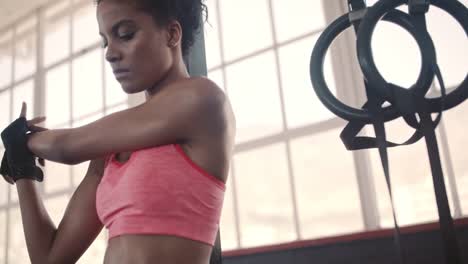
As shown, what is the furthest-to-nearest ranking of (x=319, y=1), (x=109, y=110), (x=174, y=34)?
(x=109, y=110), (x=319, y=1), (x=174, y=34)

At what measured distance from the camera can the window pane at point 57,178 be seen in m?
3.38

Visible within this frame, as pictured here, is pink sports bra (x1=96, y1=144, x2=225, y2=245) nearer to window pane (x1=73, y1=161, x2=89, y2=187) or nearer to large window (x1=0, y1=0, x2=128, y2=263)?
large window (x1=0, y1=0, x2=128, y2=263)

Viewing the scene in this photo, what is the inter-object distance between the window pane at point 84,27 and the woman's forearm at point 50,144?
3.03 meters

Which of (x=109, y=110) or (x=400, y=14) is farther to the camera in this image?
(x=109, y=110)

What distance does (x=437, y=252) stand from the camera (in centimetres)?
148

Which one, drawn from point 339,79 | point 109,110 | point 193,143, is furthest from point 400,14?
point 109,110

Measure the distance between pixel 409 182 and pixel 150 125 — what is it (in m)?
1.57

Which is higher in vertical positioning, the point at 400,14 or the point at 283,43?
the point at 283,43

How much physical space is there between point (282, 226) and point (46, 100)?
90.0 inches

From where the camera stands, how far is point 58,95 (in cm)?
369

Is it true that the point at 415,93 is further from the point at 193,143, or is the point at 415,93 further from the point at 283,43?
the point at 283,43

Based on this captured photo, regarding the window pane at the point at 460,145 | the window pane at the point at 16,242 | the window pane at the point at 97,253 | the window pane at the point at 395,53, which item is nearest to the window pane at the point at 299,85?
the window pane at the point at 395,53

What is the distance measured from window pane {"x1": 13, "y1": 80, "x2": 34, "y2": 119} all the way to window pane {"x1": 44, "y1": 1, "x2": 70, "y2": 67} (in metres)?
0.23

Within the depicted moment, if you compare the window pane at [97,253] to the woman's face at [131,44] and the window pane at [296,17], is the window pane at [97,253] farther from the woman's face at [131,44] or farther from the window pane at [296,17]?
the woman's face at [131,44]
